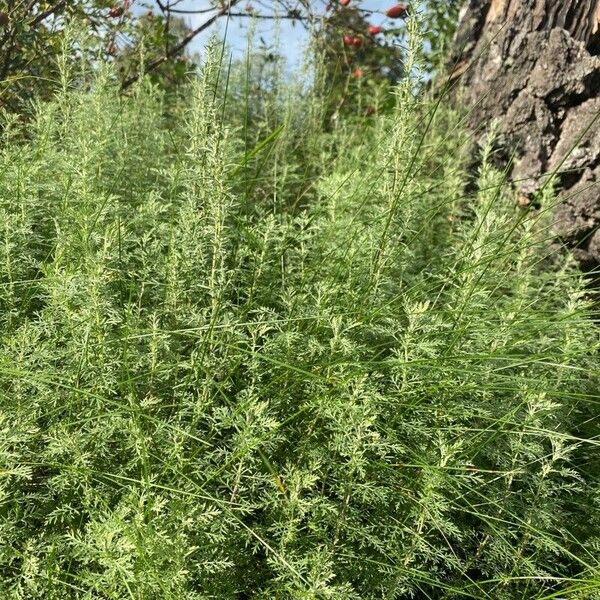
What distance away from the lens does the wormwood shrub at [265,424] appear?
1780mm

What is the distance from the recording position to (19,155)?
8.57ft

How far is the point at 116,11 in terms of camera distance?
402cm

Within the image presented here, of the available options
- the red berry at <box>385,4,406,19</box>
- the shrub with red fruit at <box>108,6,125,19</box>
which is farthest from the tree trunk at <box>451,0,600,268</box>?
the shrub with red fruit at <box>108,6,125,19</box>

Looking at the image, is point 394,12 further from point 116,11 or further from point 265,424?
point 265,424

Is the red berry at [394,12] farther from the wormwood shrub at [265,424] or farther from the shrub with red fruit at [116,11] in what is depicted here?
the wormwood shrub at [265,424]

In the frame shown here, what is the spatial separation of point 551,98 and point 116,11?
2.28 m

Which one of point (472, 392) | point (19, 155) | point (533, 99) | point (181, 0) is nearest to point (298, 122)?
point (181, 0)

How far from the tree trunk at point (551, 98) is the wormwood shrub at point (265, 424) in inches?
45.0

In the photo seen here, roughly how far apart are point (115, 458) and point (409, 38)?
1.40 m

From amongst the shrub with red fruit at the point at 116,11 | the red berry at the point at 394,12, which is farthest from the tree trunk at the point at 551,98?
the shrub with red fruit at the point at 116,11

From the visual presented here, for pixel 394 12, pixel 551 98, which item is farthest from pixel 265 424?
pixel 394 12

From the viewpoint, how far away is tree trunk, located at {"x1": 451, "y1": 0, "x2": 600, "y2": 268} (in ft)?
11.4

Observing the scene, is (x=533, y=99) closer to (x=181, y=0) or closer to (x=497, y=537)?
(x=181, y=0)

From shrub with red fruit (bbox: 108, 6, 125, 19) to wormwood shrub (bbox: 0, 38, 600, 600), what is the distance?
1.80 meters
